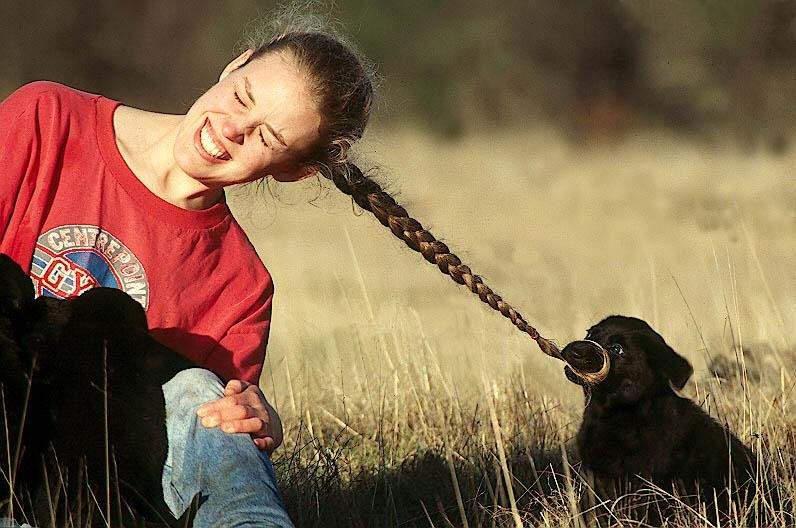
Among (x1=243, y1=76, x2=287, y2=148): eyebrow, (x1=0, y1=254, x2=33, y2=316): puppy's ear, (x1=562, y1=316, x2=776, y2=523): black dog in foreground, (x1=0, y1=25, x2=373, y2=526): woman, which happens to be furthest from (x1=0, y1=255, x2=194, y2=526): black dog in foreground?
(x1=562, y1=316, x2=776, y2=523): black dog in foreground

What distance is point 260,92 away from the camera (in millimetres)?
3854

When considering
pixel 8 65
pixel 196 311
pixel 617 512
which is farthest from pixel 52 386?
pixel 8 65

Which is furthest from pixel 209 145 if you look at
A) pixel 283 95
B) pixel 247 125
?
pixel 283 95

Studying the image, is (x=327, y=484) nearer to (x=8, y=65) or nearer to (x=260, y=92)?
(x=260, y=92)

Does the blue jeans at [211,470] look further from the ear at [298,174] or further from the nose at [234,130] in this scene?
the ear at [298,174]

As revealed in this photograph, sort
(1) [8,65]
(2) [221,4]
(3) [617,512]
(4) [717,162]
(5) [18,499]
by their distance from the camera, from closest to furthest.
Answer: (5) [18,499] < (3) [617,512] < (4) [717,162] < (1) [8,65] < (2) [221,4]

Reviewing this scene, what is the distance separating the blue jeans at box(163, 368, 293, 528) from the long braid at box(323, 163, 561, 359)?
0.91 metres

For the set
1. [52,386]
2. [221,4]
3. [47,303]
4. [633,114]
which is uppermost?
[221,4]

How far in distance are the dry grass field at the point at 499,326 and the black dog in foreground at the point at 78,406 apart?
79cm

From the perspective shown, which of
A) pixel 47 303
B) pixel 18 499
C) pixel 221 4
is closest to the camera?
pixel 18 499

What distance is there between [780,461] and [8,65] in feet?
62.4

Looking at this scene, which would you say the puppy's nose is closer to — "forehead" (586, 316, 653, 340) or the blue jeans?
"forehead" (586, 316, 653, 340)

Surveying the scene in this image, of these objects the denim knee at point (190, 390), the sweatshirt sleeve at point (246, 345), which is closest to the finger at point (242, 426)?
the denim knee at point (190, 390)

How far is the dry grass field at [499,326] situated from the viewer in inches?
163
